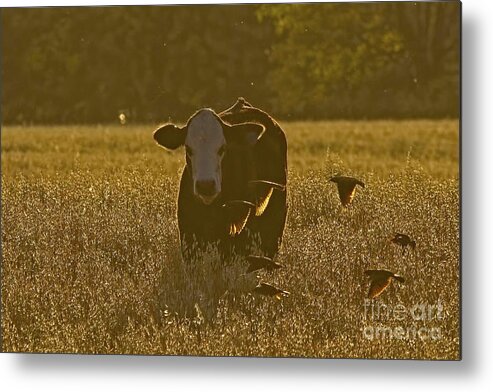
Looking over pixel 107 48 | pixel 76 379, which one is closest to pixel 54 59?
pixel 107 48

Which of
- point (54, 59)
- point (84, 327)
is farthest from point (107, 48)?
point (84, 327)

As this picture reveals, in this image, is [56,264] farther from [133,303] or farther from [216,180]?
[216,180]

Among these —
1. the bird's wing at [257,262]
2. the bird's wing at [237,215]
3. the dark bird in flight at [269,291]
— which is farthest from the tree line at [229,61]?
the dark bird in flight at [269,291]

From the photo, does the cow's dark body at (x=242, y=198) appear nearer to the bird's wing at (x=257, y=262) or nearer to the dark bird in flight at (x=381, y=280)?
the bird's wing at (x=257, y=262)

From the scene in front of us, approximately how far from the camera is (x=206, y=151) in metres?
6.44

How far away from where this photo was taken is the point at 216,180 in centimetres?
642

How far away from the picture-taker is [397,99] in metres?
6.40

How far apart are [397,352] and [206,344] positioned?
829 millimetres

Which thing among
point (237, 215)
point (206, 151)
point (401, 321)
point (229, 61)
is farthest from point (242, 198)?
point (401, 321)

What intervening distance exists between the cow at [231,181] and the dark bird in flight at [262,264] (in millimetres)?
29

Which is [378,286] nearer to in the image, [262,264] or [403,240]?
[403,240]

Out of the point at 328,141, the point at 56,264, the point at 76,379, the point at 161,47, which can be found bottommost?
the point at 76,379

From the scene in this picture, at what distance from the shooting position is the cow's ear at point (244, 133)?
6.43 meters

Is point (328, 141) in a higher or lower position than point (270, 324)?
higher
